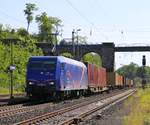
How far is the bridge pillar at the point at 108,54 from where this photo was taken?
403ft

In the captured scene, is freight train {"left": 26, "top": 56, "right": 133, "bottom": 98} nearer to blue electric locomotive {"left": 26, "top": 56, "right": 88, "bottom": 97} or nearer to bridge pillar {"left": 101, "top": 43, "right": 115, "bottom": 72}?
blue electric locomotive {"left": 26, "top": 56, "right": 88, "bottom": 97}

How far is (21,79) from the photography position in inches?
2862

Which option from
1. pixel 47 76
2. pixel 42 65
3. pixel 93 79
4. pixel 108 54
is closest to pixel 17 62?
pixel 93 79

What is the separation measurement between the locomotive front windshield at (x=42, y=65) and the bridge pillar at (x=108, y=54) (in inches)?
3427

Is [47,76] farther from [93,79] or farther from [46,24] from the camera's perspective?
[46,24]

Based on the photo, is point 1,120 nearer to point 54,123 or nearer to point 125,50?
point 54,123

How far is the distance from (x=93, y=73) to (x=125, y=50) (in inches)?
2803

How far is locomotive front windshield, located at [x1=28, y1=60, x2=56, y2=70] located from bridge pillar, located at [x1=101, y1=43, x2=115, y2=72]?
3427 inches

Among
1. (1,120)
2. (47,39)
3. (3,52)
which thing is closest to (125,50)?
(47,39)

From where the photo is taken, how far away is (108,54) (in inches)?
4847

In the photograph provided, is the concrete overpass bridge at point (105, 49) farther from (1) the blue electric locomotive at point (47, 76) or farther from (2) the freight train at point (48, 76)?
(1) the blue electric locomotive at point (47, 76)

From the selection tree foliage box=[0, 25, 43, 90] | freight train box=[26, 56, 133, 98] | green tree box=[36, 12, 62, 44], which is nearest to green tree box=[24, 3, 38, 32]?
green tree box=[36, 12, 62, 44]

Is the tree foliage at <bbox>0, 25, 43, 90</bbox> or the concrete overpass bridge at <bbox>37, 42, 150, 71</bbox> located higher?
the concrete overpass bridge at <bbox>37, 42, 150, 71</bbox>

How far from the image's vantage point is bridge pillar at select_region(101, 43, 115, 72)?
123 m
